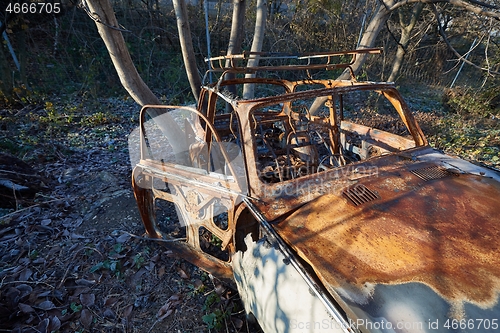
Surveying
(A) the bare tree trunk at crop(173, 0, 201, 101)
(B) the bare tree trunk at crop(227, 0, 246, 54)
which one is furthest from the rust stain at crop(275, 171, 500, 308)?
(B) the bare tree trunk at crop(227, 0, 246, 54)

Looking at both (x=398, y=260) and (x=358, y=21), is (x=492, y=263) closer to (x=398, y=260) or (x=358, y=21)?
(x=398, y=260)

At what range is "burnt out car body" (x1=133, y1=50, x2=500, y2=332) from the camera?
1267 millimetres

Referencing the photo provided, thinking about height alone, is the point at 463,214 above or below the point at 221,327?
above

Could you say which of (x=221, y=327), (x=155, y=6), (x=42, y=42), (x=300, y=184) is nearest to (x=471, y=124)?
(x=300, y=184)

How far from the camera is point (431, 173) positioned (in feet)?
6.99

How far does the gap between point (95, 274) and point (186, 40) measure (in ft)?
11.1

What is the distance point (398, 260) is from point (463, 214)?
679 mm

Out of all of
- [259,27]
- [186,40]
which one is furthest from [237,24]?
[186,40]

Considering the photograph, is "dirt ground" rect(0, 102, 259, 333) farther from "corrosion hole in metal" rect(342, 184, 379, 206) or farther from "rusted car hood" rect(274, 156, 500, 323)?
"corrosion hole in metal" rect(342, 184, 379, 206)

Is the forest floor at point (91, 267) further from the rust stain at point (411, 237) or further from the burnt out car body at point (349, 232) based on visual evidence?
the rust stain at point (411, 237)

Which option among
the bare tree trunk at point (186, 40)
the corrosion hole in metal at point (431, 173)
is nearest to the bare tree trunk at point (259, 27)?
the bare tree trunk at point (186, 40)

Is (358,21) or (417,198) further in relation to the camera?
(358,21)

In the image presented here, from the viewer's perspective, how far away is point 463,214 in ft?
5.61

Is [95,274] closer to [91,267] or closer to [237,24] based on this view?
[91,267]
